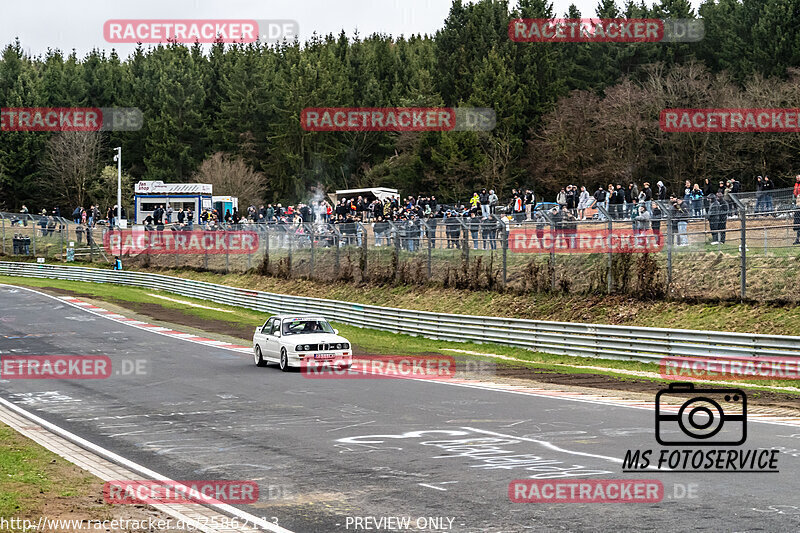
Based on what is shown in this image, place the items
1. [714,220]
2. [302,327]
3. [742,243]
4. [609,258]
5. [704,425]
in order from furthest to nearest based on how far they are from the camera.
A: [609,258] → [714,220] → [742,243] → [302,327] → [704,425]

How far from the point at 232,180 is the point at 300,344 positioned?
228ft

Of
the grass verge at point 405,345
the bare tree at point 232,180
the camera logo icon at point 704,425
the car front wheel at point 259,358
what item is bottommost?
the grass verge at point 405,345

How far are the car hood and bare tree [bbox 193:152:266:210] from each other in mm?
67730

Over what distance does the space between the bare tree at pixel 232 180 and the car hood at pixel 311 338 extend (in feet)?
222

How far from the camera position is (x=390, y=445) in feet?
41.2

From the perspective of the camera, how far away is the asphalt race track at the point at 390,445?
28.5 ft

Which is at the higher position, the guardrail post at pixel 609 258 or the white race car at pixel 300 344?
the guardrail post at pixel 609 258

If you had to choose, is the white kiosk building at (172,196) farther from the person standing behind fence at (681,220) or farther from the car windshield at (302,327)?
the person standing behind fence at (681,220)

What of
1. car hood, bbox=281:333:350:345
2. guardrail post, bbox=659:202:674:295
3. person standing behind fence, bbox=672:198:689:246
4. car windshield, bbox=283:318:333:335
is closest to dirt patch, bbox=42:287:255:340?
car windshield, bbox=283:318:333:335

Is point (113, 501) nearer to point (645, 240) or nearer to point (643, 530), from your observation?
point (643, 530)

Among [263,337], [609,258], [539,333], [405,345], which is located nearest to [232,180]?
→ [405,345]

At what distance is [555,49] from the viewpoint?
83688mm

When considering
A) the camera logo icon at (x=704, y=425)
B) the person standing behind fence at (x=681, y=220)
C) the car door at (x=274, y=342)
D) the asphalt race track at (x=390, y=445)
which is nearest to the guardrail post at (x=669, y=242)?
the person standing behind fence at (x=681, y=220)

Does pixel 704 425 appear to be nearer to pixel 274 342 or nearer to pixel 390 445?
pixel 390 445
